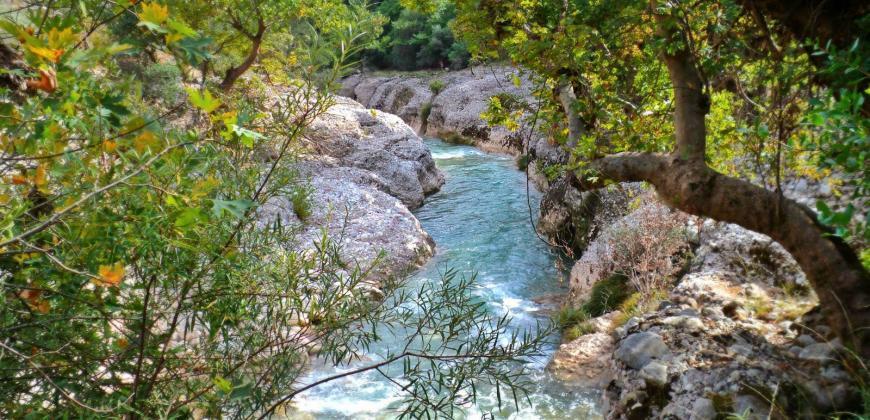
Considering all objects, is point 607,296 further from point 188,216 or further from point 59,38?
point 59,38

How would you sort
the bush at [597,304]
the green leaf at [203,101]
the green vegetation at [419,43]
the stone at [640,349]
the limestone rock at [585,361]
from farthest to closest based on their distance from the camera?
the green vegetation at [419,43] → the bush at [597,304] → the limestone rock at [585,361] → the stone at [640,349] → the green leaf at [203,101]

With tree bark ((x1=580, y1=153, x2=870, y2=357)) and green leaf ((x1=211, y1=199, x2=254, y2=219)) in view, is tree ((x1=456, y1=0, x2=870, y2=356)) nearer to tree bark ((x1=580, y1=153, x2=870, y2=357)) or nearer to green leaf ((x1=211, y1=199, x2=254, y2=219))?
tree bark ((x1=580, y1=153, x2=870, y2=357))

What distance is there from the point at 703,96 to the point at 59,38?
343cm

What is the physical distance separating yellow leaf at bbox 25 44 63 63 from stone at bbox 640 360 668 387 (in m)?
3.65

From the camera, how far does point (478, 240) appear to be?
9461 mm

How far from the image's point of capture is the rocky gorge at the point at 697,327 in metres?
3.20

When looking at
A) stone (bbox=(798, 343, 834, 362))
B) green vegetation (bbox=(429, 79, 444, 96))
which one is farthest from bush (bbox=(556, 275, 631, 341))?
green vegetation (bbox=(429, 79, 444, 96))

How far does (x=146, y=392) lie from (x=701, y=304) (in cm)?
412

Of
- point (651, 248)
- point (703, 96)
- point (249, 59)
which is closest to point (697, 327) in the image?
point (703, 96)

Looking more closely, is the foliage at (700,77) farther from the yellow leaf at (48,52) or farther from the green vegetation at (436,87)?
the green vegetation at (436,87)

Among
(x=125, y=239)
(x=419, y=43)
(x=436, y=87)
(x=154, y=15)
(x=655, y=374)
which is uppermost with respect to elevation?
(x=419, y=43)

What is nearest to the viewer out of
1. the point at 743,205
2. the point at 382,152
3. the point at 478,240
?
the point at 743,205

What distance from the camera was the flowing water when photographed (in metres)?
4.80

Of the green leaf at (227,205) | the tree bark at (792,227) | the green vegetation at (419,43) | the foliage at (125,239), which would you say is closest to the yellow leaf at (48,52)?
the foliage at (125,239)
